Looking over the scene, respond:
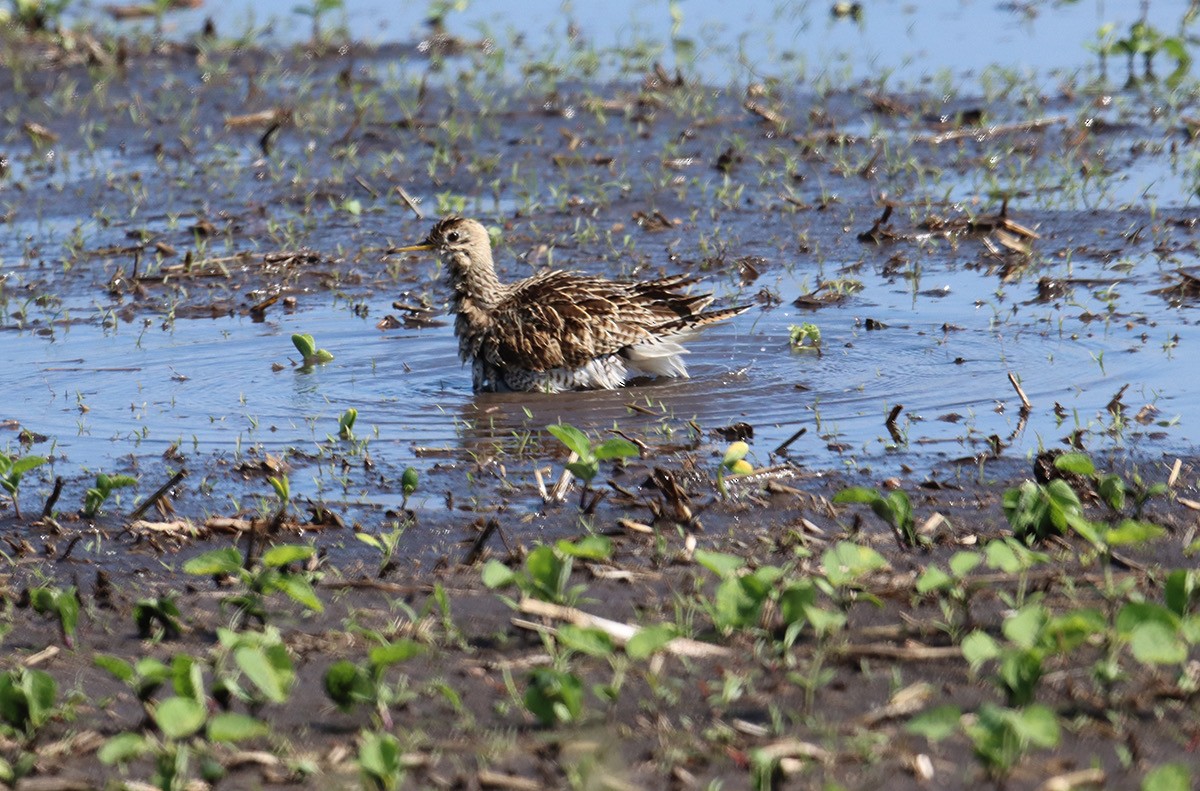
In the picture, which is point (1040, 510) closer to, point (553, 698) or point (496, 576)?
point (496, 576)

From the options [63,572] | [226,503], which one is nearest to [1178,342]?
[226,503]

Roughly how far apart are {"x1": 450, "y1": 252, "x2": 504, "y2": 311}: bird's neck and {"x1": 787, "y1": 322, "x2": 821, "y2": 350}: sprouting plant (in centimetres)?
154

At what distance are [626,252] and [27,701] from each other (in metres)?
6.89

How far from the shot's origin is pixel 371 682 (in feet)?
15.7

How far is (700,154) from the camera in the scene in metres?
13.2

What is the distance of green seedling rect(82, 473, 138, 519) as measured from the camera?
6719 mm

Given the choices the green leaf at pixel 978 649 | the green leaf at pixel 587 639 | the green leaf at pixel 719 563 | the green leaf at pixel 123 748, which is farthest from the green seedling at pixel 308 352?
the green leaf at pixel 978 649

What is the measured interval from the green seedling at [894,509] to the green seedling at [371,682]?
1.63 m

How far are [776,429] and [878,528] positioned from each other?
1666 millimetres

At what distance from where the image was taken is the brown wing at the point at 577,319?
29.6ft

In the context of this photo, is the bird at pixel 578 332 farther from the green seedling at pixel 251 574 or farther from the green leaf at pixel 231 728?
the green leaf at pixel 231 728

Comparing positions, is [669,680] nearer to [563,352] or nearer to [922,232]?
[563,352]

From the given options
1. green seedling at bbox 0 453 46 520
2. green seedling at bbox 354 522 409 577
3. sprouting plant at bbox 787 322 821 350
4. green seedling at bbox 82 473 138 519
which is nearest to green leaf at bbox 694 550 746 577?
green seedling at bbox 354 522 409 577

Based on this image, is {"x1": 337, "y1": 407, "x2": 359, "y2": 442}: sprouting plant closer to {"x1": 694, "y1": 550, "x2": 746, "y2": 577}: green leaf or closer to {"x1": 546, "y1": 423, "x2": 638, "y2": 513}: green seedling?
{"x1": 546, "y1": 423, "x2": 638, "y2": 513}: green seedling
